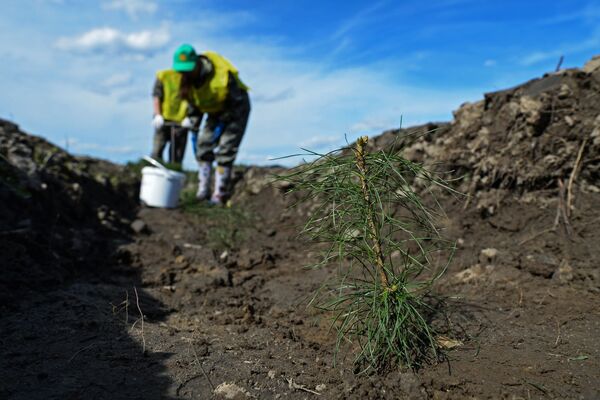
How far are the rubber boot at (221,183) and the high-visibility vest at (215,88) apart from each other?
856 mm

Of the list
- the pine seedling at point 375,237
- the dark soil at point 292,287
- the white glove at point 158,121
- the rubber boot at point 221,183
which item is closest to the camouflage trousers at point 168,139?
the white glove at point 158,121

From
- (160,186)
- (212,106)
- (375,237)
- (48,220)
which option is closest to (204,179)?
(160,186)

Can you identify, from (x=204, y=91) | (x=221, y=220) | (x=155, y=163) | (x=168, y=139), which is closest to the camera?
(x=221, y=220)

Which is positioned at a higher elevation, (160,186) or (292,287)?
(160,186)

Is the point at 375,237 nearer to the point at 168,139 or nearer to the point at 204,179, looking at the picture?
the point at 204,179

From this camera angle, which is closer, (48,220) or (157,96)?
(48,220)

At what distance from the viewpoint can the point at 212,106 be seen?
21.9 ft

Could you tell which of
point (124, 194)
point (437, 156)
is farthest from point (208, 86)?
point (437, 156)

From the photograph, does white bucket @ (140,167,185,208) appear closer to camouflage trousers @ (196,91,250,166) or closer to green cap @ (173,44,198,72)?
camouflage trousers @ (196,91,250,166)

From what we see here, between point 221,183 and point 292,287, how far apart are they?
377 cm

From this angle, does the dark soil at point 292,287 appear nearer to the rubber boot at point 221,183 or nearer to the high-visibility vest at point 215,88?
the rubber boot at point 221,183

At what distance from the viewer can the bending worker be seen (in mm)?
6449

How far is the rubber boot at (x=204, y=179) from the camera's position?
7121mm

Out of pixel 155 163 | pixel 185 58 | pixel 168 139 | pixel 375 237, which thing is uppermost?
pixel 185 58
